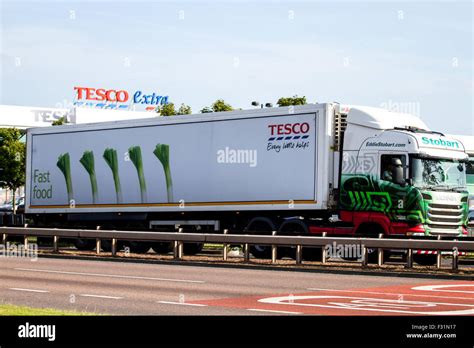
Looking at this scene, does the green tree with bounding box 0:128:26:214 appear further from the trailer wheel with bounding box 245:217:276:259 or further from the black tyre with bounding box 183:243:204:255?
the trailer wheel with bounding box 245:217:276:259

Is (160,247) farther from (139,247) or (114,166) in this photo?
(114,166)

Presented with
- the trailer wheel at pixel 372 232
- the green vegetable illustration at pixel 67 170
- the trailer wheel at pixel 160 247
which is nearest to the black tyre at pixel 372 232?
the trailer wheel at pixel 372 232

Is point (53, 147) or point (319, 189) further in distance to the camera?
point (53, 147)

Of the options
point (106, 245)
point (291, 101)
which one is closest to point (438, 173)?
point (106, 245)

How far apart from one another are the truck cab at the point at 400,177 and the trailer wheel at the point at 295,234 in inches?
46.9

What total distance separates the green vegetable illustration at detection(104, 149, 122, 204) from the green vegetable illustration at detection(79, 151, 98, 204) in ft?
2.58

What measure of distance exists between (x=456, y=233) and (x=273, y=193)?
17.0ft

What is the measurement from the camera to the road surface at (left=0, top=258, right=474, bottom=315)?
1491 centimetres

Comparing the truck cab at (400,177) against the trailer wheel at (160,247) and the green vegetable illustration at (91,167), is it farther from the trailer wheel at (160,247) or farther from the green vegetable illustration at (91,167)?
the green vegetable illustration at (91,167)

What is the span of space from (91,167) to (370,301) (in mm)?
20813

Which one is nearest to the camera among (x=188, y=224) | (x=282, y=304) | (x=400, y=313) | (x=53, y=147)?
(x=400, y=313)

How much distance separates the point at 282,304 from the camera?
1559cm

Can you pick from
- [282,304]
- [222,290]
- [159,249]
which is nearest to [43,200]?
[159,249]

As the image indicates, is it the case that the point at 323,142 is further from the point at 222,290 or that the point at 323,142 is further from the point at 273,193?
the point at 222,290
